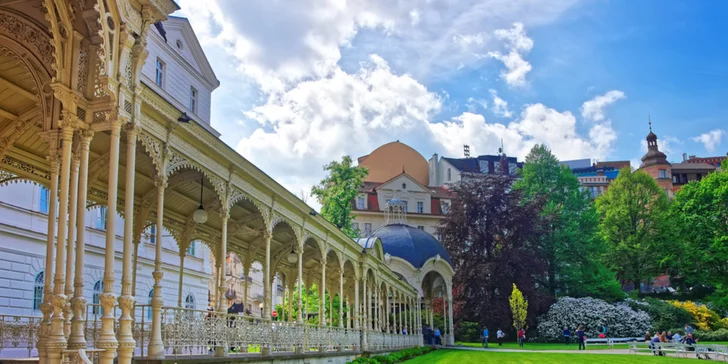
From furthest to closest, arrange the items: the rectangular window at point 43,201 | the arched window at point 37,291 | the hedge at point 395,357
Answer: the rectangular window at point 43,201 → the arched window at point 37,291 → the hedge at point 395,357

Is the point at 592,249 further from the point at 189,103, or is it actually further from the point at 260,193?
the point at 260,193

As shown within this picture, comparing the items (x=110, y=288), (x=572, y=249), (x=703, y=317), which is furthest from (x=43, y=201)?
(x=703, y=317)

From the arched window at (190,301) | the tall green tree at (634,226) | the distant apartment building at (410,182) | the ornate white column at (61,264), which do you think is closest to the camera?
the ornate white column at (61,264)

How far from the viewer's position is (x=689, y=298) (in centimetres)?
6150

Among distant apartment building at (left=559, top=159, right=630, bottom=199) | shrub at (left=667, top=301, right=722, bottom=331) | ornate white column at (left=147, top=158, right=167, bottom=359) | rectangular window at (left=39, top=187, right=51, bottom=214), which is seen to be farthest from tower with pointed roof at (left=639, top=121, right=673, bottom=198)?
ornate white column at (left=147, top=158, right=167, bottom=359)

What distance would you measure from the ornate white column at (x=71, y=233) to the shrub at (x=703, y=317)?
167 ft

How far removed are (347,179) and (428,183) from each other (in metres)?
34.5

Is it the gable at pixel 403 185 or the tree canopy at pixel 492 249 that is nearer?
the tree canopy at pixel 492 249

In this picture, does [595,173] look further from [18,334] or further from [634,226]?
[18,334]

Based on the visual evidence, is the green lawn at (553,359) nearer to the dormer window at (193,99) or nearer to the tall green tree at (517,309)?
the dormer window at (193,99)

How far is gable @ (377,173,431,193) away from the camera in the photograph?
239 feet

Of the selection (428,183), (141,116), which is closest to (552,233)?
(428,183)

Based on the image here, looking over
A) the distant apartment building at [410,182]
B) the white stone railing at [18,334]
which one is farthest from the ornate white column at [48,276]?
the distant apartment building at [410,182]

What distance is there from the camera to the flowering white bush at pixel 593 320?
48.3m
